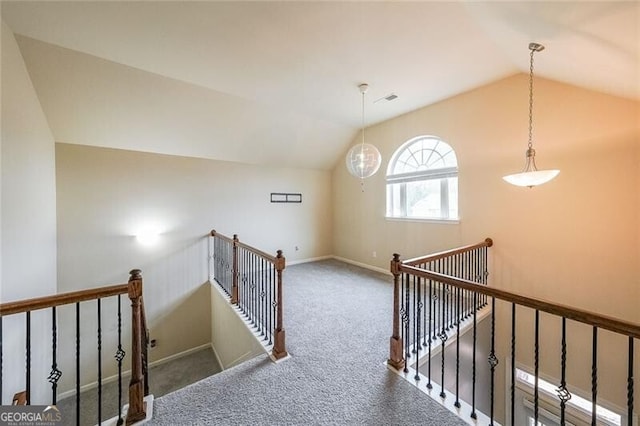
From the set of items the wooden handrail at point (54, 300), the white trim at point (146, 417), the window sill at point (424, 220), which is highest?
the window sill at point (424, 220)

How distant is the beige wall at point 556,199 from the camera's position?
107 inches

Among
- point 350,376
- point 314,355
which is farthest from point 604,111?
point 314,355

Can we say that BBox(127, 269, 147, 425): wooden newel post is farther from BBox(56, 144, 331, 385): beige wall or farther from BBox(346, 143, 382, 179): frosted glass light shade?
BBox(56, 144, 331, 385): beige wall

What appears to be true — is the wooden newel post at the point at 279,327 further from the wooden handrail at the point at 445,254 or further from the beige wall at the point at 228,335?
the wooden handrail at the point at 445,254

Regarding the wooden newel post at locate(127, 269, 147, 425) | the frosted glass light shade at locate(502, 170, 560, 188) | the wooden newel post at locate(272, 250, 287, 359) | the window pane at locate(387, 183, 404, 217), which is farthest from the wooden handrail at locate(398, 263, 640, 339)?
the window pane at locate(387, 183, 404, 217)

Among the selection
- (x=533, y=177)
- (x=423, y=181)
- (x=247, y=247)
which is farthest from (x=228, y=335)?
(x=533, y=177)

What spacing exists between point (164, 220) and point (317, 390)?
4.18 metres

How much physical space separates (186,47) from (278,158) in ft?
10.3

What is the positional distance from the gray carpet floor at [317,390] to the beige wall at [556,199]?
2.05 metres

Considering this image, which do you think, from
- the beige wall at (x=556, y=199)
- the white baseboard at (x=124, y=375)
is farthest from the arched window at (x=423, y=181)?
the white baseboard at (x=124, y=375)

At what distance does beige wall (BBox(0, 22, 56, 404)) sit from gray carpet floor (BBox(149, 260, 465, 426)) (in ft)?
6.03

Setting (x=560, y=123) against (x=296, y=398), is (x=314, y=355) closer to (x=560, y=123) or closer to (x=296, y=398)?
(x=296, y=398)

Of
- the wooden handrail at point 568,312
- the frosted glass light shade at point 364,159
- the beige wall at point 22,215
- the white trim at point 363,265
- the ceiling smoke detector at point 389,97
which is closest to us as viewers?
the wooden handrail at point 568,312

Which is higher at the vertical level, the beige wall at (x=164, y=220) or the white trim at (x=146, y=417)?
the beige wall at (x=164, y=220)
